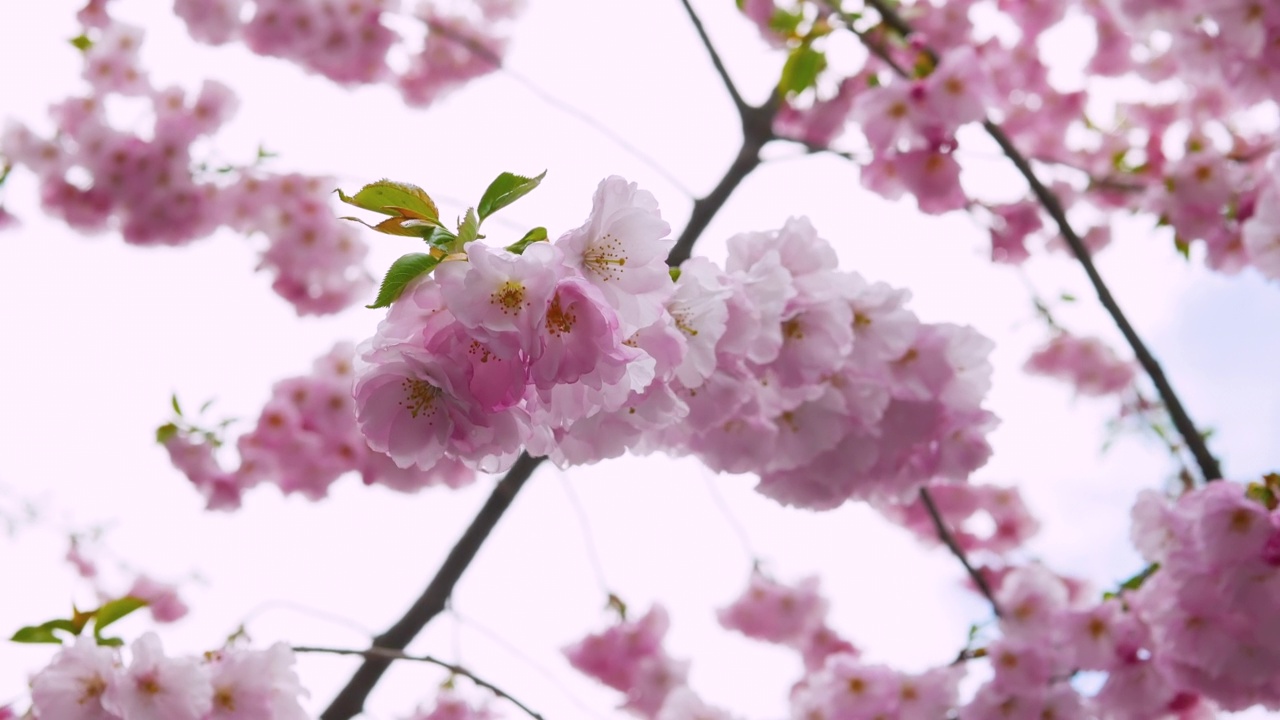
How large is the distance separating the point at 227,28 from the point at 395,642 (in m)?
2.41

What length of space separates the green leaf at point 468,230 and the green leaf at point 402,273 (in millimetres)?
26

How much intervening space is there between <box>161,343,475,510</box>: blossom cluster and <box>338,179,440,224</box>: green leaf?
71.8 inches

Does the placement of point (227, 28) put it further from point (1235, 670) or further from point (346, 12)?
point (1235, 670)

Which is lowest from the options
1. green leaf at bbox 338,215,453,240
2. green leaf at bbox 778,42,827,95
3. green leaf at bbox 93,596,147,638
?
green leaf at bbox 338,215,453,240

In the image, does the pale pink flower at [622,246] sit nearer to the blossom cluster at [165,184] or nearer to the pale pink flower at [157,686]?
the pale pink flower at [157,686]

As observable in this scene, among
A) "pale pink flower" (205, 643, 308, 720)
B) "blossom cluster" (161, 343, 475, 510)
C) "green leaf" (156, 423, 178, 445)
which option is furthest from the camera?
"green leaf" (156, 423, 178, 445)

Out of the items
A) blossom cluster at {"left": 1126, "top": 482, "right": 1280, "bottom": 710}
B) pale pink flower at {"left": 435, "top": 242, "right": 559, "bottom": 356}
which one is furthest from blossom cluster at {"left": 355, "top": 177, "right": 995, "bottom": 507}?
blossom cluster at {"left": 1126, "top": 482, "right": 1280, "bottom": 710}

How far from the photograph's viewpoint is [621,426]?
37.3 inches

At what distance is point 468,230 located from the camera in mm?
744

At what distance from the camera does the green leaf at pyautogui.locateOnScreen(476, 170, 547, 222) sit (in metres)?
0.75

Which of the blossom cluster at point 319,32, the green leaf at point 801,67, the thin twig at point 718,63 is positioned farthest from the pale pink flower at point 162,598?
the green leaf at point 801,67

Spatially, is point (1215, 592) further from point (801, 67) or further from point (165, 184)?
point (165, 184)

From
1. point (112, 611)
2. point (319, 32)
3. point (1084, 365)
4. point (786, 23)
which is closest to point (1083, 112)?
point (1084, 365)

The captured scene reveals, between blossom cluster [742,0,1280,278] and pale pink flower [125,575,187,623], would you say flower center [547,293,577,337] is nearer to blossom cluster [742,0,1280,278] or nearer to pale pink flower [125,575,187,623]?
blossom cluster [742,0,1280,278]
